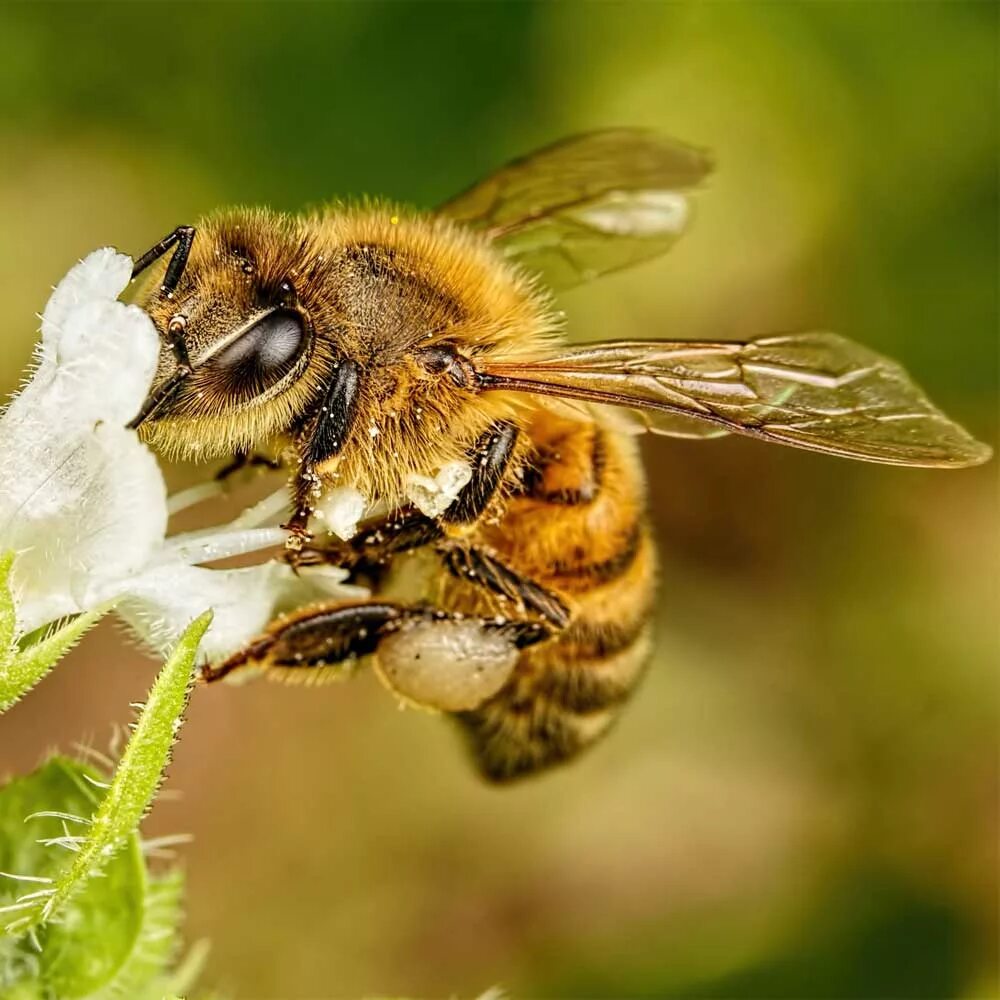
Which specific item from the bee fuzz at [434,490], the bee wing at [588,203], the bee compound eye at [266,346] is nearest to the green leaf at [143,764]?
the bee compound eye at [266,346]

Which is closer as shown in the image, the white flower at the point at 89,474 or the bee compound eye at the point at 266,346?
the white flower at the point at 89,474

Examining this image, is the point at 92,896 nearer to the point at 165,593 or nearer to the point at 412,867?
the point at 165,593

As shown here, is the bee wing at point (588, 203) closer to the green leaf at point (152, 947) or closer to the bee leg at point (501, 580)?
the bee leg at point (501, 580)

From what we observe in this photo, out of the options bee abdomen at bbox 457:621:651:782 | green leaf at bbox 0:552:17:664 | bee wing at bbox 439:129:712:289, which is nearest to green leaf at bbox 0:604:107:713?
green leaf at bbox 0:552:17:664

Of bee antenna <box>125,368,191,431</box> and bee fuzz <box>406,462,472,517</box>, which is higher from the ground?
bee antenna <box>125,368,191,431</box>

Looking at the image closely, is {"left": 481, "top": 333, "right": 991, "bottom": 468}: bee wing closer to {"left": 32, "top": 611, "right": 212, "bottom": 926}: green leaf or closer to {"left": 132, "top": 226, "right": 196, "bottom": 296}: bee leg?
{"left": 132, "top": 226, "right": 196, "bottom": 296}: bee leg

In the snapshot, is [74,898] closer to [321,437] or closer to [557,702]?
[321,437]
